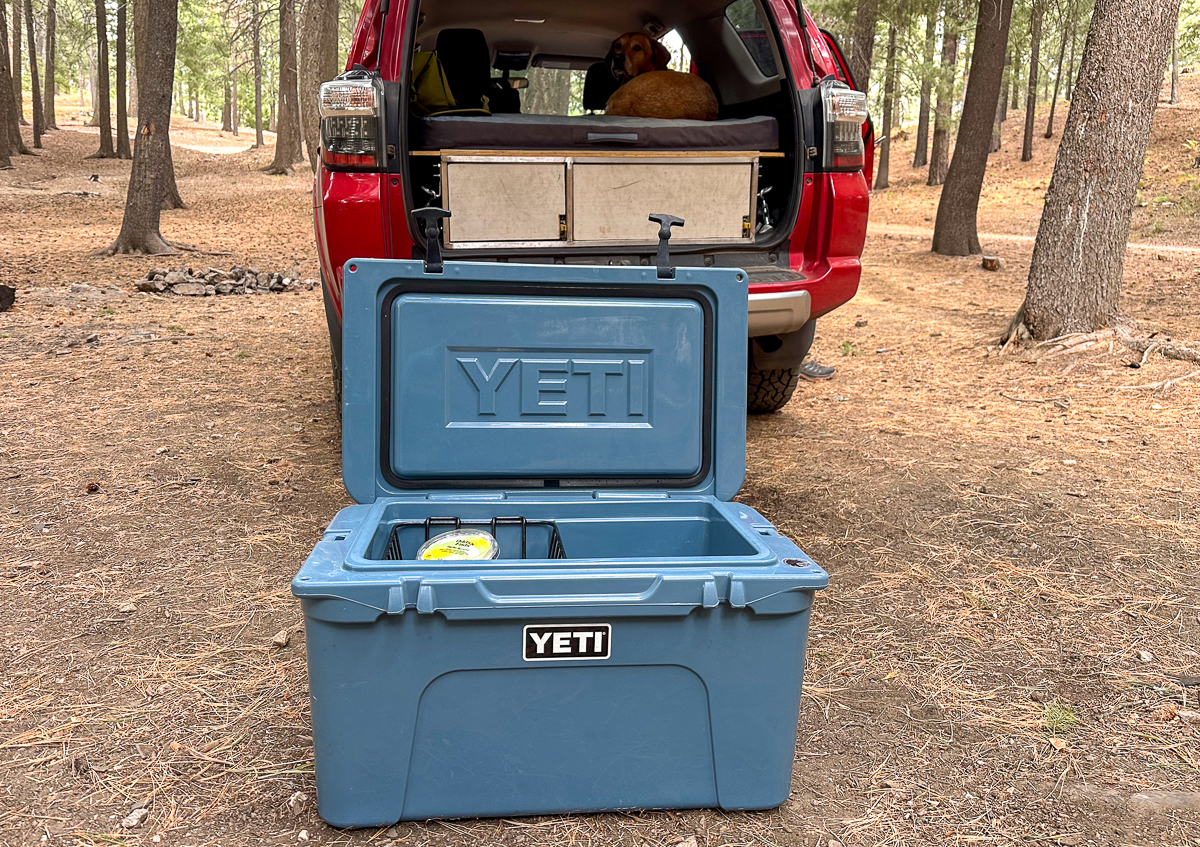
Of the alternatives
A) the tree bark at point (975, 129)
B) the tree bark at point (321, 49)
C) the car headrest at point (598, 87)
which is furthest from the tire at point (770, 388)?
the tree bark at point (321, 49)

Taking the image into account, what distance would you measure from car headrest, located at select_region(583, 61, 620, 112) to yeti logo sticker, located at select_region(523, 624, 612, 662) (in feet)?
12.7

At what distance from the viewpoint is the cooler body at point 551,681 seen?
166 centimetres

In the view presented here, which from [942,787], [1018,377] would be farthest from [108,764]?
[1018,377]

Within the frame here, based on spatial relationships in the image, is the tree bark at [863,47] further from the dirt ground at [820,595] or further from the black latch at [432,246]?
the black latch at [432,246]

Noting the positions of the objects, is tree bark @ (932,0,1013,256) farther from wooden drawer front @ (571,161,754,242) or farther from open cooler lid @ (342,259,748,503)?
open cooler lid @ (342,259,748,503)

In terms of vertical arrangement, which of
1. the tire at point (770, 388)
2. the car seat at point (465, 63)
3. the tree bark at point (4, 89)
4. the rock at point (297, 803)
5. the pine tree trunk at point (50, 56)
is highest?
the pine tree trunk at point (50, 56)

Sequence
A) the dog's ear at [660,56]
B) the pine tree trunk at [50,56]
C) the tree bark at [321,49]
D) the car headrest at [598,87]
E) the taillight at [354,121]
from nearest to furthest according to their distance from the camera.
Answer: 1. the taillight at [354,121]
2. the dog's ear at [660,56]
3. the car headrest at [598,87]
4. the tree bark at [321,49]
5. the pine tree trunk at [50,56]

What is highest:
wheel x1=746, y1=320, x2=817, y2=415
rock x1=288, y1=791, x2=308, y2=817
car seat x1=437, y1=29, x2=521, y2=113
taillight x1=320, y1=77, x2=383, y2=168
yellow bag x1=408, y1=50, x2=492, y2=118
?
car seat x1=437, y1=29, x2=521, y2=113

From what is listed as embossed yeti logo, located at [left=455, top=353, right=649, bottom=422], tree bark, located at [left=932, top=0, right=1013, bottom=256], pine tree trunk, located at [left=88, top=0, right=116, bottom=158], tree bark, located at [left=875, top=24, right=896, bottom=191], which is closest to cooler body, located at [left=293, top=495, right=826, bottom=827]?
embossed yeti logo, located at [left=455, top=353, right=649, bottom=422]

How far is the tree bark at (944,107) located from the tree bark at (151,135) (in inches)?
488

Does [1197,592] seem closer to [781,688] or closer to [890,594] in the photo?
[890,594]

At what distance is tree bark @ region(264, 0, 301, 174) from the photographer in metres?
20.5

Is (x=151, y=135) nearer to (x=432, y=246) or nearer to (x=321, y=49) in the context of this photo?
(x=321, y=49)

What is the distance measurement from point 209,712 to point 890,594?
1933mm
